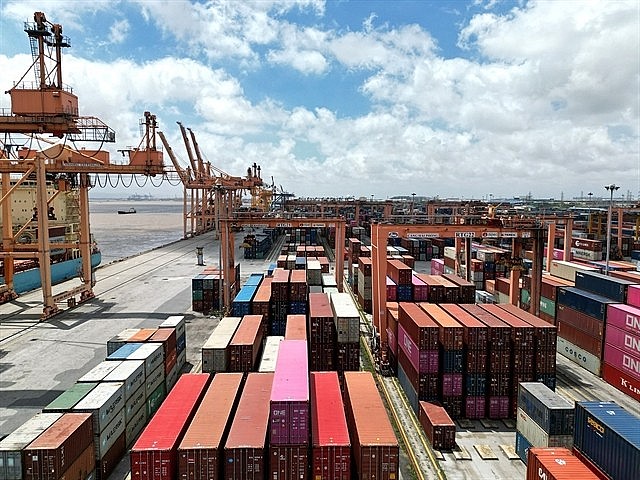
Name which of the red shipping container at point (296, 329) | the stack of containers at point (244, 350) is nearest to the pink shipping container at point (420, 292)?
the red shipping container at point (296, 329)

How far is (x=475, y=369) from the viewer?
2142cm

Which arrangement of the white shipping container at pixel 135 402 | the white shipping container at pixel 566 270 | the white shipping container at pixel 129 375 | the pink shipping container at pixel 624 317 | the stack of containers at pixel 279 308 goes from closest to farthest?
the white shipping container at pixel 129 375 → the white shipping container at pixel 135 402 → the pink shipping container at pixel 624 317 → the stack of containers at pixel 279 308 → the white shipping container at pixel 566 270

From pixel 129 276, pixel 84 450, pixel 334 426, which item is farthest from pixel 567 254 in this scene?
pixel 129 276

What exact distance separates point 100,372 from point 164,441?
7.08 metres

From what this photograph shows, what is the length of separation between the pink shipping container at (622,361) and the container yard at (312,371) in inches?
3.2

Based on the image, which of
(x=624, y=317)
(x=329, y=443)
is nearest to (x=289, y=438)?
(x=329, y=443)

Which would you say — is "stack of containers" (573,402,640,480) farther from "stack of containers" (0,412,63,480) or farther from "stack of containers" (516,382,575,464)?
"stack of containers" (0,412,63,480)

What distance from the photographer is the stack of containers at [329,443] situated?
1449 cm

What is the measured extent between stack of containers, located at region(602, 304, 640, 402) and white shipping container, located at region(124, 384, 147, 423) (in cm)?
2595

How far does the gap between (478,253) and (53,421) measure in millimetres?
50985

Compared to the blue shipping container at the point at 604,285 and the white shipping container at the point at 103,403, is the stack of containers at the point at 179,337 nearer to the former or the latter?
the white shipping container at the point at 103,403

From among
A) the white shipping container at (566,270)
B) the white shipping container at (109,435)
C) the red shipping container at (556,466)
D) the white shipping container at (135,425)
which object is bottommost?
the white shipping container at (135,425)

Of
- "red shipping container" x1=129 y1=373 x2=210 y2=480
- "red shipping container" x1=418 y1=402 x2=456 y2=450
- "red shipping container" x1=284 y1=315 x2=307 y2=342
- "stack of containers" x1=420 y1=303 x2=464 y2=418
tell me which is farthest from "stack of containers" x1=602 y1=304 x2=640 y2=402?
"red shipping container" x1=129 y1=373 x2=210 y2=480

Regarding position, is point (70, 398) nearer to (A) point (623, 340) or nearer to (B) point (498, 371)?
(B) point (498, 371)
